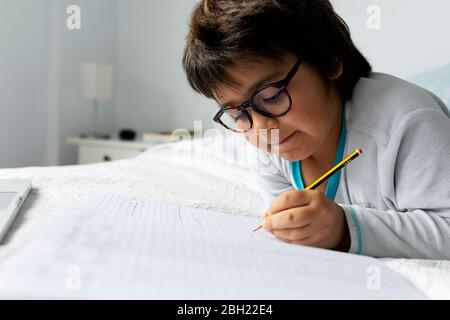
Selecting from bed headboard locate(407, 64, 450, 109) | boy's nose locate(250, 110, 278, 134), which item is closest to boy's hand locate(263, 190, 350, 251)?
boy's nose locate(250, 110, 278, 134)

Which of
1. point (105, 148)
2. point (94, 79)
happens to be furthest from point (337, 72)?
point (94, 79)

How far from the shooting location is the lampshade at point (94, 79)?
280 cm

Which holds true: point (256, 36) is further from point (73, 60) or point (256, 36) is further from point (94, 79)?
point (73, 60)

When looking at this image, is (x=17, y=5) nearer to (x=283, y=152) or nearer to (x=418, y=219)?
(x=283, y=152)

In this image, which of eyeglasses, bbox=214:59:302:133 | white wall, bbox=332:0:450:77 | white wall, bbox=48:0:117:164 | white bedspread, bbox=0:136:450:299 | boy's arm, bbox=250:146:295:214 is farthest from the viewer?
white wall, bbox=48:0:117:164

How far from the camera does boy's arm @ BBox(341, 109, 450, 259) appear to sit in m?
0.64

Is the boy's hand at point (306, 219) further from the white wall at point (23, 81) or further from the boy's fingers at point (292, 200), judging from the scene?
the white wall at point (23, 81)

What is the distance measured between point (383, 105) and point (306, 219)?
0.90 ft

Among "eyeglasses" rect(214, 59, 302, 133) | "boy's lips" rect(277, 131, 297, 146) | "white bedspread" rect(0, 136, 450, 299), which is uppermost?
"eyeglasses" rect(214, 59, 302, 133)

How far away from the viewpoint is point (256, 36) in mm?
732

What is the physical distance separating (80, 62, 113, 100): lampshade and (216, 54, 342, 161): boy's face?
214cm

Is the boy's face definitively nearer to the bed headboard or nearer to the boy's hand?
the boy's hand

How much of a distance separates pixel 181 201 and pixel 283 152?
231 millimetres

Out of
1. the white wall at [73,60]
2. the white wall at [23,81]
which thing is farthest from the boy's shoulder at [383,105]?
the white wall at [73,60]
